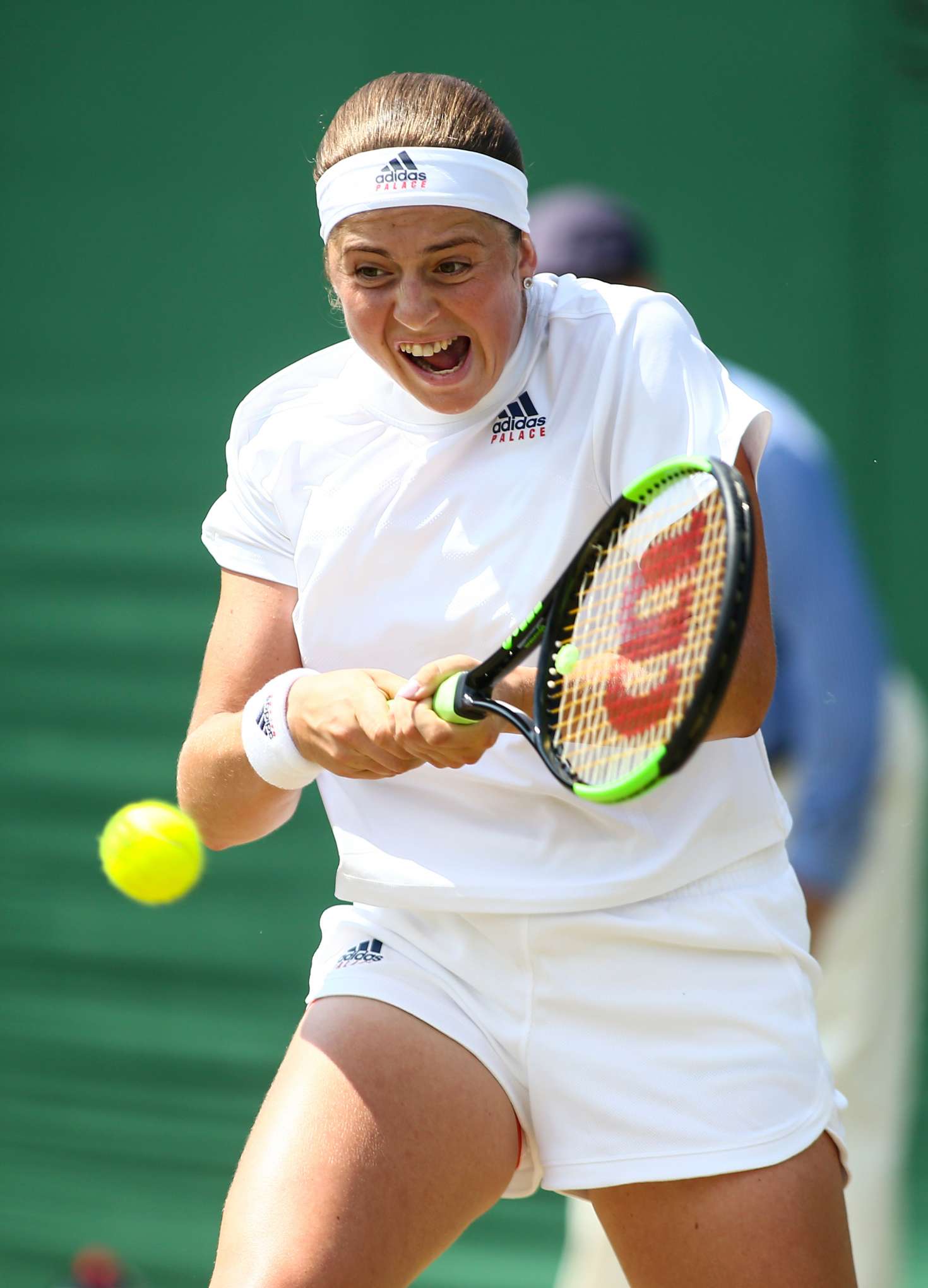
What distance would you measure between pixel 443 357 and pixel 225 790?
0.57 meters

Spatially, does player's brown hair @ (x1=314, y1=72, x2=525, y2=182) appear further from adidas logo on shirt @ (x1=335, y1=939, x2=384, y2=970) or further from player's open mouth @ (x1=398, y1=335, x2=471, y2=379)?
adidas logo on shirt @ (x1=335, y1=939, x2=384, y2=970)

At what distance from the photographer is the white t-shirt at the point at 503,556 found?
1.93 m

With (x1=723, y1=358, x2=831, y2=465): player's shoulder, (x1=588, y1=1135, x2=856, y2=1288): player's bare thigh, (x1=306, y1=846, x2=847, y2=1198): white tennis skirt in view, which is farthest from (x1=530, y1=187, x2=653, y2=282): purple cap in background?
(x1=588, y1=1135, x2=856, y2=1288): player's bare thigh

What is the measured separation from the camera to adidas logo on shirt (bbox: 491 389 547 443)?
1965 mm

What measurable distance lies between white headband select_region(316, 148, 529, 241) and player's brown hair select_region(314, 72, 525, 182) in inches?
0.6

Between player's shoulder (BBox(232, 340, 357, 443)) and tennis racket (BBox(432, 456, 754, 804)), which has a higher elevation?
player's shoulder (BBox(232, 340, 357, 443))

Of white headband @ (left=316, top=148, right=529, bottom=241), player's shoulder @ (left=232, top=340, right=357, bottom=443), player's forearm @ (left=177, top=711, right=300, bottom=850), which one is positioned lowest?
player's forearm @ (left=177, top=711, right=300, bottom=850)

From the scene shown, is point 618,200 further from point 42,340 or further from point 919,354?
point 42,340

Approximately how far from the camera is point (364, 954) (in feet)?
6.83

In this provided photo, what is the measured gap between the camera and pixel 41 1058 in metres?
→ 4.20

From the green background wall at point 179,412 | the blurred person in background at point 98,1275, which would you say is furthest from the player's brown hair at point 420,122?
the blurred person in background at point 98,1275

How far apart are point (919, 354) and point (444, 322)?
2.10 m

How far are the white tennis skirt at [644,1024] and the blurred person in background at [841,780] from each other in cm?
96

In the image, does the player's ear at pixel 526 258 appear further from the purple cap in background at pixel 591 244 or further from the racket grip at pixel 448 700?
the purple cap in background at pixel 591 244
